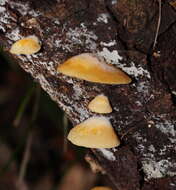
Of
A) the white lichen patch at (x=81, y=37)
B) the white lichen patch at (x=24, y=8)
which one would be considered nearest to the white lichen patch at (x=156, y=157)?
the white lichen patch at (x=81, y=37)

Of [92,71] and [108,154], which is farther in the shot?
[108,154]

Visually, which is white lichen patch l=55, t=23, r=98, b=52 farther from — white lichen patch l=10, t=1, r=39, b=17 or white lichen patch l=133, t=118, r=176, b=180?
white lichen patch l=133, t=118, r=176, b=180

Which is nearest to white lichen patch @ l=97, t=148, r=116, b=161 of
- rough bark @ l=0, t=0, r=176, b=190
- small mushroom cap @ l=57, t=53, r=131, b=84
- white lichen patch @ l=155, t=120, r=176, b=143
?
rough bark @ l=0, t=0, r=176, b=190

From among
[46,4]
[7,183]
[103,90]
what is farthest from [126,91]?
[7,183]

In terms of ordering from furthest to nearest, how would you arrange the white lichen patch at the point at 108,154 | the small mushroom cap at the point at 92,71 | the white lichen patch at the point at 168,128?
the white lichen patch at the point at 108,154 < the white lichen patch at the point at 168,128 < the small mushroom cap at the point at 92,71

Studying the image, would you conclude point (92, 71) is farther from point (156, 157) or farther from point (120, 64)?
point (156, 157)

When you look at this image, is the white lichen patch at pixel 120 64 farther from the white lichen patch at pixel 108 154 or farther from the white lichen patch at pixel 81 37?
the white lichen patch at pixel 108 154

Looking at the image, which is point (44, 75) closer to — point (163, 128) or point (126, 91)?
point (126, 91)

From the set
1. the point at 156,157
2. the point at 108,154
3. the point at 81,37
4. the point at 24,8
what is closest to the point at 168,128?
the point at 156,157
